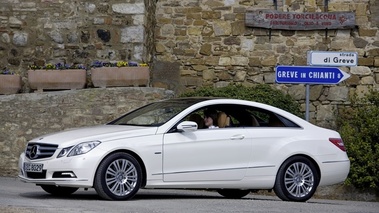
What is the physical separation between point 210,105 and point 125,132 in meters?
1.47

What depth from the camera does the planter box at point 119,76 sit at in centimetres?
1770

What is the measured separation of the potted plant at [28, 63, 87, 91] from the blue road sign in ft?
13.1

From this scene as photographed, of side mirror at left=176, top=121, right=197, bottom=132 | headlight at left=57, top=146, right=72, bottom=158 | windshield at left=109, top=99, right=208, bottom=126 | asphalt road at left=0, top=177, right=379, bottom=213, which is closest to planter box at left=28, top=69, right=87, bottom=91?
asphalt road at left=0, top=177, right=379, bottom=213

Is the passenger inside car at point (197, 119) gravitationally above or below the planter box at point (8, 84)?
above

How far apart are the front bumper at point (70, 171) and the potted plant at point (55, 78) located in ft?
21.0

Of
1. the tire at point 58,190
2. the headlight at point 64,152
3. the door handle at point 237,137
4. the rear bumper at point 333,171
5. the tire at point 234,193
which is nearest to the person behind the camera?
the headlight at point 64,152

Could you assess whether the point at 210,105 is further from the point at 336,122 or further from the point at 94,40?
the point at 336,122

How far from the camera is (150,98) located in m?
17.1

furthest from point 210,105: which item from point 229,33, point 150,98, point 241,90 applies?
point 229,33

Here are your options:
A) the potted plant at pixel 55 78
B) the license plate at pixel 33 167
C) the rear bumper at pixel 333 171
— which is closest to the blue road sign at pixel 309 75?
the rear bumper at pixel 333 171

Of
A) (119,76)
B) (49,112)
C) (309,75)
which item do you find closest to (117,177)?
(309,75)

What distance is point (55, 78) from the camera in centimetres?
1769

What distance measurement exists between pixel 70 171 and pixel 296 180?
3.16 m

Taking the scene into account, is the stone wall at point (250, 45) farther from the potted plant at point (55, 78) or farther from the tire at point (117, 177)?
the tire at point (117, 177)
